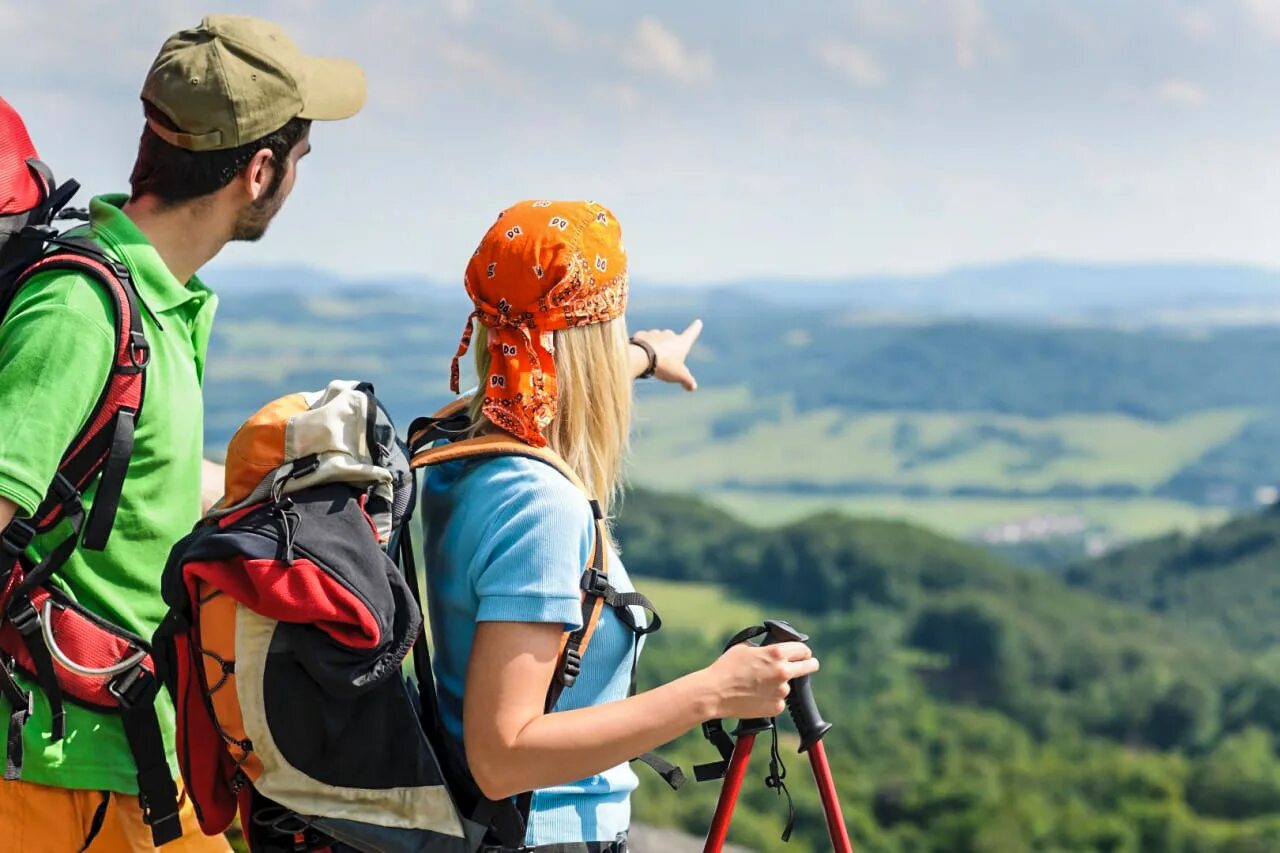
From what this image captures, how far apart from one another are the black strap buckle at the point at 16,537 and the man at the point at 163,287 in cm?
10

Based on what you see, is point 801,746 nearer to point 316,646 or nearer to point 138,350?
point 316,646

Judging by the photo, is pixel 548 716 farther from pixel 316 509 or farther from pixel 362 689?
pixel 316 509

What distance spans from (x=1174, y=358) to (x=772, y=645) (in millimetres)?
199861

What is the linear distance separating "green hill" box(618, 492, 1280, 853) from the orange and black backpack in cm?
4026

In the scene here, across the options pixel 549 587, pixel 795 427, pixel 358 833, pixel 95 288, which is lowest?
pixel 795 427

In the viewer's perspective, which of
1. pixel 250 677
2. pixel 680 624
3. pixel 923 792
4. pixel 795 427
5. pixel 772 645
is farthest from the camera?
pixel 795 427

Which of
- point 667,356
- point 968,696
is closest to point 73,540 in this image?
point 667,356

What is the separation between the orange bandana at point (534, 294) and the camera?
2.60 meters

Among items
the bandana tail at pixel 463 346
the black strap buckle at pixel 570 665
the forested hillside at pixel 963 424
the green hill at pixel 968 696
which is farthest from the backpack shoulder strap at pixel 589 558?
the forested hillside at pixel 963 424

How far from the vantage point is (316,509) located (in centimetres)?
233

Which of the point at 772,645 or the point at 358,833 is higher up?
the point at 772,645

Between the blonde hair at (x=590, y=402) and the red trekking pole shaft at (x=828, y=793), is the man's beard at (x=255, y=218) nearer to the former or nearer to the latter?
the blonde hair at (x=590, y=402)

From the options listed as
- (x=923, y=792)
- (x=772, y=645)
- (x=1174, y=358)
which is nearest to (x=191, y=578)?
(x=772, y=645)

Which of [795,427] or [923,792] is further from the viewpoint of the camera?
[795,427]
